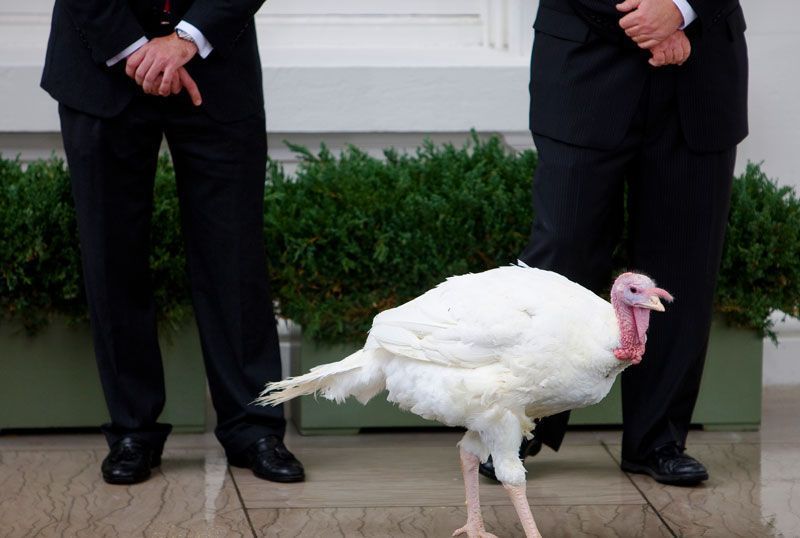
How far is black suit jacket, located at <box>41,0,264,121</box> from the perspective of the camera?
4.33 meters

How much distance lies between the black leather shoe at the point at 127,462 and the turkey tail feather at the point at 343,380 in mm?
761

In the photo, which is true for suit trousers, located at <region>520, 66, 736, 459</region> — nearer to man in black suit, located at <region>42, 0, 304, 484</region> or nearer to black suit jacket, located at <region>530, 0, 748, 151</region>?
black suit jacket, located at <region>530, 0, 748, 151</region>

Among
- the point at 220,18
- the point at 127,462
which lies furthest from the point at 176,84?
the point at 127,462

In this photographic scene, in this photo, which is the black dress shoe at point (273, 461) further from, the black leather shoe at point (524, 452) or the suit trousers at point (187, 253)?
the black leather shoe at point (524, 452)

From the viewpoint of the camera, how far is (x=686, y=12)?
14.1 ft

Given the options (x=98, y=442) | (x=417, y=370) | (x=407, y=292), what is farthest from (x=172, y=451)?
(x=417, y=370)

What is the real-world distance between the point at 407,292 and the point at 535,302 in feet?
4.90

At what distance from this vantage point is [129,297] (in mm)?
4672

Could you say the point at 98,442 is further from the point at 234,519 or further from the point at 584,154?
the point at 584,154

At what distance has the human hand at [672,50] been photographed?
4277 millimetres

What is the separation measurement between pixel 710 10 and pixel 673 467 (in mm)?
1574

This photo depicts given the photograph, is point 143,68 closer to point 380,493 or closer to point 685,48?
point 380,493

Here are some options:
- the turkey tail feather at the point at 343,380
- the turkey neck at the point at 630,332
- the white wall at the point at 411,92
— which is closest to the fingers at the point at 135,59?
the turkey tail feather at the point at 343,380

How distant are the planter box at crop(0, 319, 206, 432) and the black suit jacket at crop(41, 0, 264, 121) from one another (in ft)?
3.59
